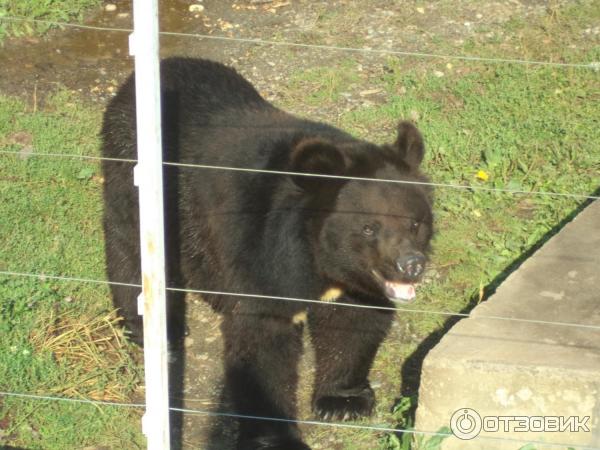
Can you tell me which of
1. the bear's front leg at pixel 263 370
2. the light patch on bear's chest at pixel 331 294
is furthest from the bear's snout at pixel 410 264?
the bear's front leg at pixel 263 370

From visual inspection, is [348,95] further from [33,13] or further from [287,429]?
[287,429]

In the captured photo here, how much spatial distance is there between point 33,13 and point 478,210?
13.7 feet

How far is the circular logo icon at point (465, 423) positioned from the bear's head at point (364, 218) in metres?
0.67

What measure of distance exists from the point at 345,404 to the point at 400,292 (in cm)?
74

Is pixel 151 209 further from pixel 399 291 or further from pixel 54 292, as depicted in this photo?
pixel 54 292

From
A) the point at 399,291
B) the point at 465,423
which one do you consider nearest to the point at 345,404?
the point at 399,291

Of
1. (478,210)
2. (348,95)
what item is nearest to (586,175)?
(478,210)

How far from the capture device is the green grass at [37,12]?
8.42 metres

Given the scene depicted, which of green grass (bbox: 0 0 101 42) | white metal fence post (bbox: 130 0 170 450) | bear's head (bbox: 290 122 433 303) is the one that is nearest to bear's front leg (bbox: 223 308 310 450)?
bear's head (bbox: 290 122 433 303)

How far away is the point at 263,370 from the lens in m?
4.85

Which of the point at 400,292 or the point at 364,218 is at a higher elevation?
the point at 364,218

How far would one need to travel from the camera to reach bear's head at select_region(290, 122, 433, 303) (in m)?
4.59

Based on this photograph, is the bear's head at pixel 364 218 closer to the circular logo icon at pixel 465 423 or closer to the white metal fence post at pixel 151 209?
the circular logo icon at pixel 465 423

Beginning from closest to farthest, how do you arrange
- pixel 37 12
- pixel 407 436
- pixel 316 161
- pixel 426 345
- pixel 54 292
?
1. pixel 407 436
2. pixel 316 161
3. pixel 426 345
4. pixel 54 292
5. pixel 37 12
